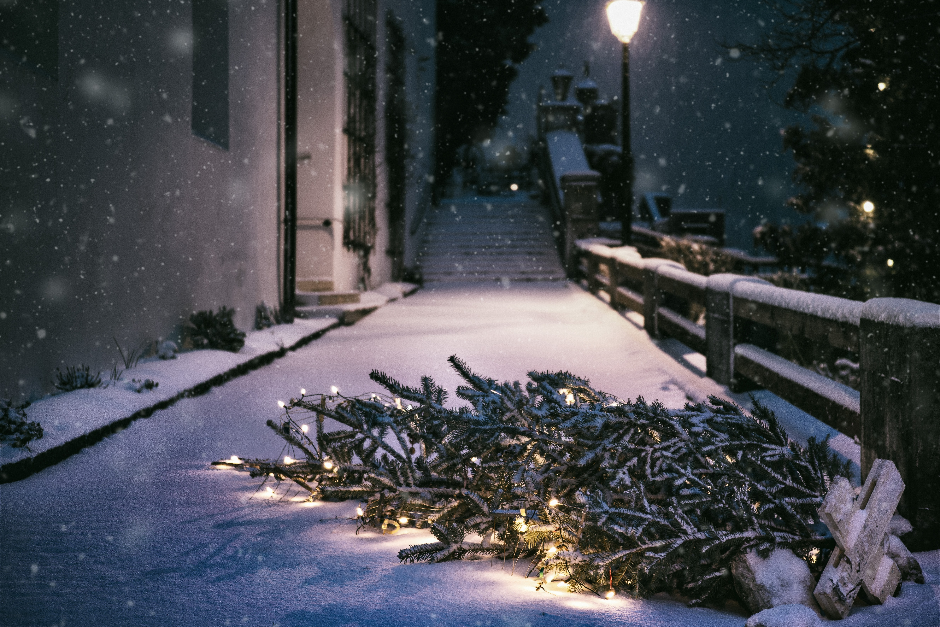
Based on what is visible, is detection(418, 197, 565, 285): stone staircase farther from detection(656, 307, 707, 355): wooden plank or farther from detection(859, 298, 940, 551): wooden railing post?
detection(859, 298, 940, 551): wooden railing post

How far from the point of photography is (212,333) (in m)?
6.45

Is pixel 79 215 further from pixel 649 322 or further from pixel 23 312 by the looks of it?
pixel 649 322

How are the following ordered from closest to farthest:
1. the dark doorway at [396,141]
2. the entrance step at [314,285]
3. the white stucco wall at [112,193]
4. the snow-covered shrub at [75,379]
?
the white stucco wall at [112,193] < the snow-covered shrub at [75,379] < the entrance step at [314,285] < the dark doorway at [396,141]

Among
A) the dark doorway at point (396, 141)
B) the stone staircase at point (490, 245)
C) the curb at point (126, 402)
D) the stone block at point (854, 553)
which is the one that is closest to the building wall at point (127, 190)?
the curb at point (126, 402)

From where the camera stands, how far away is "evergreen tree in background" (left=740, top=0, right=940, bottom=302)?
606 cm

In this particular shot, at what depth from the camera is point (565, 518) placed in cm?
248

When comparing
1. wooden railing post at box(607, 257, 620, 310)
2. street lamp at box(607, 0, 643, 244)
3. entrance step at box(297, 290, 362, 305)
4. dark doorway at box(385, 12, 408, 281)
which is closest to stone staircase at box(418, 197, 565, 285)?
dark doorway at box(385, 12, 408, 281)

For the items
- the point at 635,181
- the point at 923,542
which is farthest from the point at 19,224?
the point at 635,181

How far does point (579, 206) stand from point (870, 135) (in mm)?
8371

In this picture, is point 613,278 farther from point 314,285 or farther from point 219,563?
point 219,563

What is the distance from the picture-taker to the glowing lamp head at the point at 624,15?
958 cm

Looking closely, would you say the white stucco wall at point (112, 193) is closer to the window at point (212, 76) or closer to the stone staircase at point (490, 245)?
the window at point (212, 76)

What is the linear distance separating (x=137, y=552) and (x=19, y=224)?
2.48 metres

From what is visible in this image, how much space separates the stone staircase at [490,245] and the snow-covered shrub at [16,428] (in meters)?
11.5
